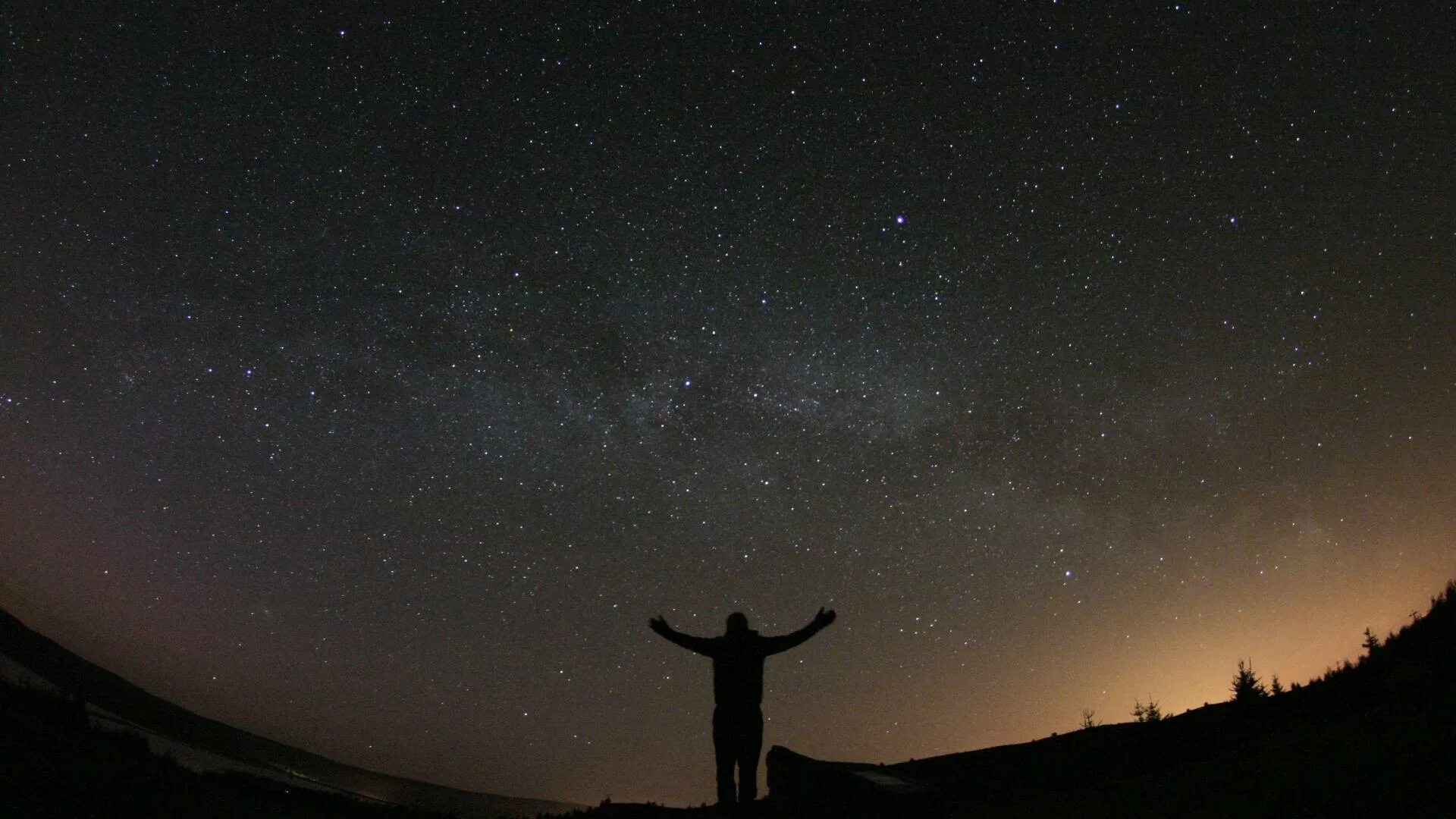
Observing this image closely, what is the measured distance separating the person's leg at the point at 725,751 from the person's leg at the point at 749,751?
80 mm

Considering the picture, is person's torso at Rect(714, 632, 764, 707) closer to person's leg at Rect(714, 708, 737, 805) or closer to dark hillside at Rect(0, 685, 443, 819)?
person's leg at Rect(714, 708, 737, 805)

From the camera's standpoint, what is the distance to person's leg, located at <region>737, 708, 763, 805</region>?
26.5 ft

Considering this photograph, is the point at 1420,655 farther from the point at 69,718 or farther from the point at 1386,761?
the point at 69,718

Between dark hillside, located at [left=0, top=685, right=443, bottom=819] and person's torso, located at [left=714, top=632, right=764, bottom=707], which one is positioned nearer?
dark hillside, located at [left=0, top=685, right=443, bottom=819]

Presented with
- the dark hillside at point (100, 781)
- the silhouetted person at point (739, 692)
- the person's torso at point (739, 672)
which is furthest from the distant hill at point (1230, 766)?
the dark hillside at point (100, 781)

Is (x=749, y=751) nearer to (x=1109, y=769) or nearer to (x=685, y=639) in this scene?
(x=685, y=639)

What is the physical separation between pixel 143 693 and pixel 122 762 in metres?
34.0

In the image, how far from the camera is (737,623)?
27.0 feet

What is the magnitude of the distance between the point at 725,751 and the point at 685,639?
111 centimetres

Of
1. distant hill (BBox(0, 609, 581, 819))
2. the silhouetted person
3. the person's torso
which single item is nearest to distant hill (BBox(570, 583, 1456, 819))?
the silhouetted person

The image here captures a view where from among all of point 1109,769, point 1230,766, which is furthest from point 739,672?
point 1230,766

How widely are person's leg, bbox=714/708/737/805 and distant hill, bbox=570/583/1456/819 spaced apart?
419 mm

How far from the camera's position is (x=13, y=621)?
125 feet

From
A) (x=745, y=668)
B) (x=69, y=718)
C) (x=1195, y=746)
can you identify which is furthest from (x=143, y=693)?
(x=1195, y=746)
